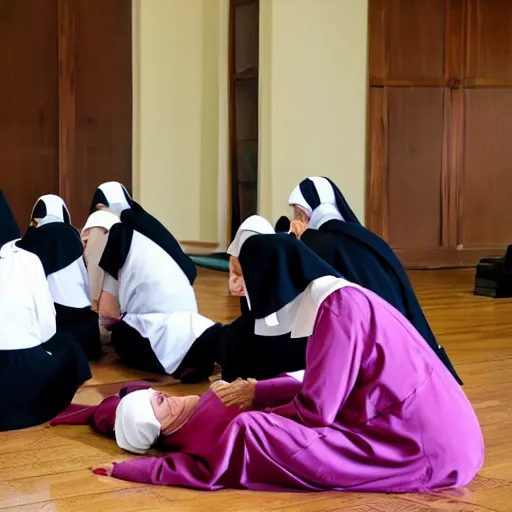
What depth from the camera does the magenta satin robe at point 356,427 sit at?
2709 millimetres

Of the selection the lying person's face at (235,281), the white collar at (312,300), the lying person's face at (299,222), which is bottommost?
the lying person's face at (235,281)

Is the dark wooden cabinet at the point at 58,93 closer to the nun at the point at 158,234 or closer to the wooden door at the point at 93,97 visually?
the wooden door at the point at 93,97

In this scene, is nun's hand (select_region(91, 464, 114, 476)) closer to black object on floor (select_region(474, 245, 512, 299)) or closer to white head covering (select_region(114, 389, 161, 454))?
white head covering (select_region(114, 389, 161, 454))

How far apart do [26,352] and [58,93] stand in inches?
252

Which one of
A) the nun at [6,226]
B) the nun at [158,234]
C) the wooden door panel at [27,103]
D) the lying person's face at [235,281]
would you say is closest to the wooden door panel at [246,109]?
the wooden door panel at [27,103]

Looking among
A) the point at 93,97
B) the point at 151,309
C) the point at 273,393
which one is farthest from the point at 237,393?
the point at 93,97

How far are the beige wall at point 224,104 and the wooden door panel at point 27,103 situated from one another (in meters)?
0.83

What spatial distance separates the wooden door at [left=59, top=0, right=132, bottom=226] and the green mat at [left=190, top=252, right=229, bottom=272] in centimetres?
112

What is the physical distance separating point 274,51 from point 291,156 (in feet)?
2.95

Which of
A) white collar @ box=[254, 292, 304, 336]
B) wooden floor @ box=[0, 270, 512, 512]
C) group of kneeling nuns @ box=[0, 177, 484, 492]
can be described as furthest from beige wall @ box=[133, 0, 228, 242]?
white collar @ box=[254, 292, 304, 336]

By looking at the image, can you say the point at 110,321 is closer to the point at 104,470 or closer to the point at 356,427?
the point at 104,470

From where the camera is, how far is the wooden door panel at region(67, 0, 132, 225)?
9.62 meters

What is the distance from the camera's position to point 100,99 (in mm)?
9711

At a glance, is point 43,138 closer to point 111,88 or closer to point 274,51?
point 111,88
